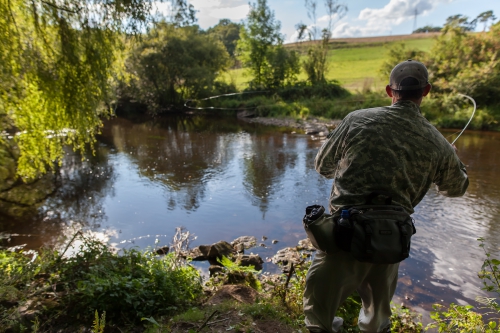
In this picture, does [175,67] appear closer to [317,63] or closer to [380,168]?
[317,63]

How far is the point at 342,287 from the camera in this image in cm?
236

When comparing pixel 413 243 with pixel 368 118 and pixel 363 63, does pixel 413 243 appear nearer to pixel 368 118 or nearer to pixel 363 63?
pixel 368 118

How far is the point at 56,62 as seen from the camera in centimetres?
577

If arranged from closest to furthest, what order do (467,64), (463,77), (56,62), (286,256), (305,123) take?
(56,62)
(286,256)
(463,77)
(467,64)
(305,123)

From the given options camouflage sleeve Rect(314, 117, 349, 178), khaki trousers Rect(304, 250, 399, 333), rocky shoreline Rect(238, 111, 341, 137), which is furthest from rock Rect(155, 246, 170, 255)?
rocky shoreline Rect(238, 111, 341, 137)

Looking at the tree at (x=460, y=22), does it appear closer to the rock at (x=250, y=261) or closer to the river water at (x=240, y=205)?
the river water at (x=240, y=205)

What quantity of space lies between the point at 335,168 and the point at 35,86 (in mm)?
5618

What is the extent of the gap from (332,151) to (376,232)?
2.13 feet

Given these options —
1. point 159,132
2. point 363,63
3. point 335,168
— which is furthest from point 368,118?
point 363,63

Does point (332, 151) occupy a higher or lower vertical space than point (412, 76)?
lower

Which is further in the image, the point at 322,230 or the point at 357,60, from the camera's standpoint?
the point at 357,60

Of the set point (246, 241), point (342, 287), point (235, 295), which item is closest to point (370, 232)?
point (342, 287)

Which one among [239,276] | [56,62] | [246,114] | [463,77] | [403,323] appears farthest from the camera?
[246,114]

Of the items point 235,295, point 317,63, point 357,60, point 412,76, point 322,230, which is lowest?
point 235,295
